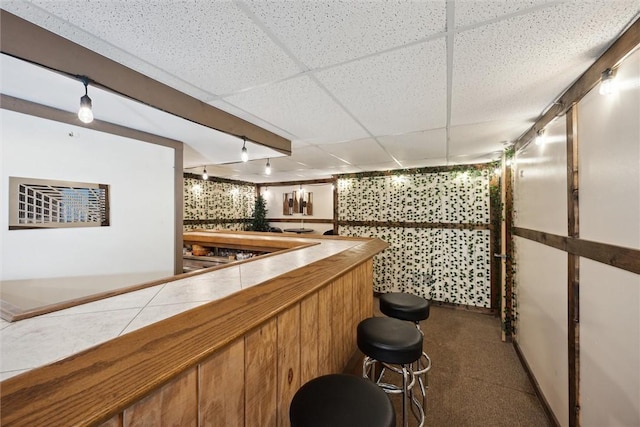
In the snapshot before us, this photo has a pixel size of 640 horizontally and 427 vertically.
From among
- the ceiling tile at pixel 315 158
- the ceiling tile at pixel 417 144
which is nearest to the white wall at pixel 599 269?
the ceiling tile at pixel 417 144

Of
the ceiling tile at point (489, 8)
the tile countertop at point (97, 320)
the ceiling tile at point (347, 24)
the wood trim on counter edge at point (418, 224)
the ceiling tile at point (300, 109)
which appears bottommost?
the tile countertop at point (97, 320)

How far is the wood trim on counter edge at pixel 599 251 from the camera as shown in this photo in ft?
3.63

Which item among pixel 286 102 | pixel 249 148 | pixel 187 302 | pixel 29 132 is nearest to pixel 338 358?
pixel 187 302

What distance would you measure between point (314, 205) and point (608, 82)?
5.41 meters

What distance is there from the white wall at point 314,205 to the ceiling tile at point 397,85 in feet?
13.0

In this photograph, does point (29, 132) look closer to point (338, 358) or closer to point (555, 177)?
point (338, 358)

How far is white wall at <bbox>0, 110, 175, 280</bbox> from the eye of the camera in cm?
166

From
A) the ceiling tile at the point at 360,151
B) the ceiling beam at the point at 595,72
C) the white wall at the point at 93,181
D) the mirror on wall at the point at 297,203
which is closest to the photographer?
the ceiling beam at the point at 595,72

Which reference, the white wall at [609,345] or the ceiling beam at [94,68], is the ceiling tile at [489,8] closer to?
the white wall at [609,345]

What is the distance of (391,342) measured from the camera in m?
1.51

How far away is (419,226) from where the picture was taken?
15.2ft

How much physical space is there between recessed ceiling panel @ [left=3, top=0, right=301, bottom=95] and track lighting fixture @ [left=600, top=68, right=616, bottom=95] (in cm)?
156

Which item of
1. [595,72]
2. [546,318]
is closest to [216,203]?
[546,318]

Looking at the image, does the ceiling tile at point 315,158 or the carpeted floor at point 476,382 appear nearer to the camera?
the carpeted floor at point 476,382
